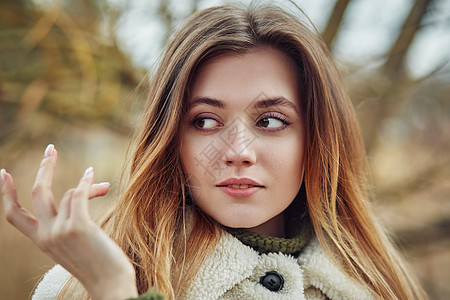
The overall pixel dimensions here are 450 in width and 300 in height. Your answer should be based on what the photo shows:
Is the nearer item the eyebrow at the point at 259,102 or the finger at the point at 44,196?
the finger at the point at 44,196

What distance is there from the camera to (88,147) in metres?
2.62

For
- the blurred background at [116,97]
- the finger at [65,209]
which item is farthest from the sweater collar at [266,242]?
the blurred background at [116,97]

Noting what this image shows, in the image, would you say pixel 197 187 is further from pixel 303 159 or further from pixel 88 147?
pixel 88 147

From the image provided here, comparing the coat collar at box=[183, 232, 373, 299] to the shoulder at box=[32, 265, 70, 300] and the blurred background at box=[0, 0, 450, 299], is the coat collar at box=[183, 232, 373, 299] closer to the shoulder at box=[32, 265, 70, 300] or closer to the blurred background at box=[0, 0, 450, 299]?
the shoulder at box=[32, 265, 70, 300]

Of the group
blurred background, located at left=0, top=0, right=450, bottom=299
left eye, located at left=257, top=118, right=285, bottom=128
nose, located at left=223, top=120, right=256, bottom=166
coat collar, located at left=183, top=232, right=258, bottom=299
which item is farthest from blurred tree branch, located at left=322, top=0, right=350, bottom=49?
coat collar, located at left=183, top=232, right=258, bottom=299

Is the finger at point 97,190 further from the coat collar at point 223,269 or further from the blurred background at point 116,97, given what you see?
the blurred background at point 116,97

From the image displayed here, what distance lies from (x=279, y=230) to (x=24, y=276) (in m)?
1.60

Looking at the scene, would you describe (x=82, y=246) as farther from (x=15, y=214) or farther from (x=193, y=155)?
(x=193, y=155)

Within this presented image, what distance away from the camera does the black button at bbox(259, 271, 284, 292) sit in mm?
1228

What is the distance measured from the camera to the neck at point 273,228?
1396mm

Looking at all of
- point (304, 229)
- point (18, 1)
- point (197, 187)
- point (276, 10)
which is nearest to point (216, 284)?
point (197, 187)

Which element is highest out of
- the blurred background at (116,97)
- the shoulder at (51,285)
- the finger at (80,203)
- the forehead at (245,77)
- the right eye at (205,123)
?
the blurred background at (116,97)

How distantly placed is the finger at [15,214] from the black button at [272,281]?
0.62m

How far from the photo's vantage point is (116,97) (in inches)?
102
